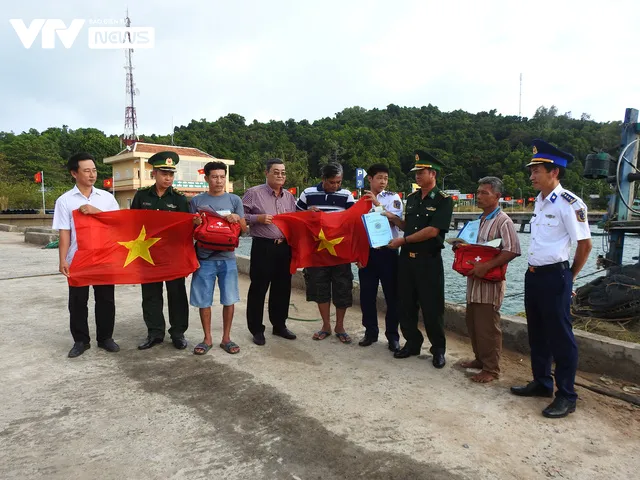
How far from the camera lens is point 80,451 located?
7.77ft

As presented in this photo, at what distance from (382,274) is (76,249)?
9.47ft

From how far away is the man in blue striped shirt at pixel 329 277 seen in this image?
4.41 m

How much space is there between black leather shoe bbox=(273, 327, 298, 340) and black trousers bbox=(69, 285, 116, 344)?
62.3 inches

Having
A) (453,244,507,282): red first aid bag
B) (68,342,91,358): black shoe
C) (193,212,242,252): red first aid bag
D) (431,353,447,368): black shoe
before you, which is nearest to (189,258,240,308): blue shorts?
(193,212,242,252): red first aid bag

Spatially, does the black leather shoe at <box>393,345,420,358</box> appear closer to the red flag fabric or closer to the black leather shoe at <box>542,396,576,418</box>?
the red flag fabric

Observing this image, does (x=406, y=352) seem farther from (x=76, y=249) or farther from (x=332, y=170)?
(x=76, y=249)

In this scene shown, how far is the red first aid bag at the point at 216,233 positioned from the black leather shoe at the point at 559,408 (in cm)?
274

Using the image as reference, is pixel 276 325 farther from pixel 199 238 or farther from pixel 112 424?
pixel 112 424

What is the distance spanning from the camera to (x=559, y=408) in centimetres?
282

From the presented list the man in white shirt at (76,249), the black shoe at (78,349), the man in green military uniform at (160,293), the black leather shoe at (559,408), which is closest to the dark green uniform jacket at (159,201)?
the man in green military uniform at (160,293)

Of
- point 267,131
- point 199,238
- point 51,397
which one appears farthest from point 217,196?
point 267,131

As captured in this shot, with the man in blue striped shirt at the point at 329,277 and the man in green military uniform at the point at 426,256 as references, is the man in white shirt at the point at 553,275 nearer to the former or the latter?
the man in green military uniform at the point at 426,256

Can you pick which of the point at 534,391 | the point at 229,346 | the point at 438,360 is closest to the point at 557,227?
the point at 534,391

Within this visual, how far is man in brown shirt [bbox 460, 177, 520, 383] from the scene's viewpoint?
336cm
